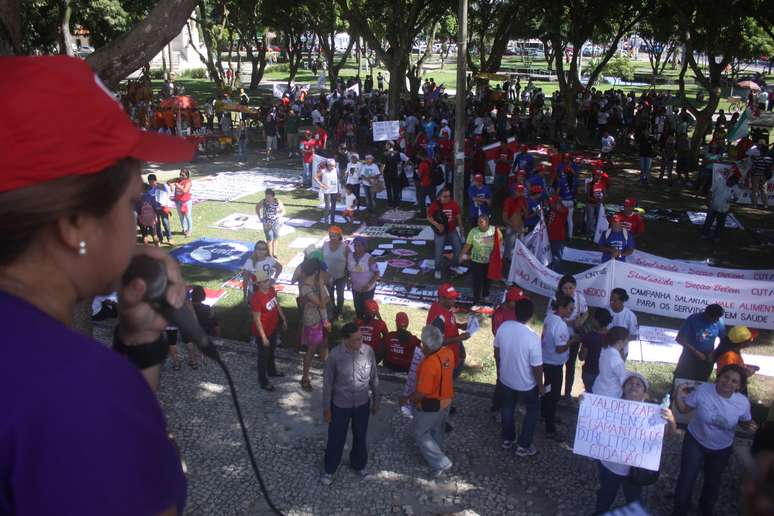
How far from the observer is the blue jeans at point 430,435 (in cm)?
625

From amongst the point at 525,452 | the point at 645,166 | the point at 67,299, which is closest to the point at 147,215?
the point at 525,452

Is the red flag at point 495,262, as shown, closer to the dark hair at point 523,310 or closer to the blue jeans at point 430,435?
the dark hair at point 523,310

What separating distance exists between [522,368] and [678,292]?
4.81m

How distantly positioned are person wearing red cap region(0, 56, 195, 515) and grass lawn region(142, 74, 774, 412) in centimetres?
780

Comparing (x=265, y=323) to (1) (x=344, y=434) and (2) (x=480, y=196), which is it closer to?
(1) (x=344, y=434)

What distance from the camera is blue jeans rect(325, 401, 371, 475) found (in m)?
6.20

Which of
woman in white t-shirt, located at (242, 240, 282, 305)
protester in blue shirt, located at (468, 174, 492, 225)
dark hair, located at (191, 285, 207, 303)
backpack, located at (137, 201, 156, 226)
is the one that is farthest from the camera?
backpack, located at (137, 201, 156, 226)

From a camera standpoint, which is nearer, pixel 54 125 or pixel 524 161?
pixel 54 125

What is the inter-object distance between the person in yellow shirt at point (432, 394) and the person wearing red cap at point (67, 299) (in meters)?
5.08

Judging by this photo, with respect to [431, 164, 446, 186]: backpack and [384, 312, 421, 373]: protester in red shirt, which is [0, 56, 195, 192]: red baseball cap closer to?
[384, 312, 421, 373]: protester in red shirt

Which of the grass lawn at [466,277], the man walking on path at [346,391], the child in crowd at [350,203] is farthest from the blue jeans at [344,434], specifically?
the child in crowd at [350,203]

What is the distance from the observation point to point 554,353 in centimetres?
708

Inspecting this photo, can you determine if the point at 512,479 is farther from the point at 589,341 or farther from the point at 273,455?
the point at 273,455

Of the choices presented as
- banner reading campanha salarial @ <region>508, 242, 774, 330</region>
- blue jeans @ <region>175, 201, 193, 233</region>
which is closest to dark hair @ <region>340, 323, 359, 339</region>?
banner reading campanha salarial @ <region>508, 242, 774, 330</region>
